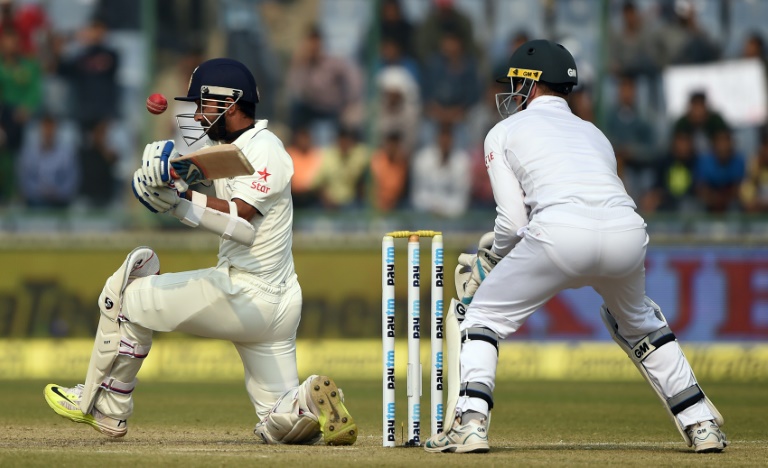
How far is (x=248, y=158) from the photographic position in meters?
6.32

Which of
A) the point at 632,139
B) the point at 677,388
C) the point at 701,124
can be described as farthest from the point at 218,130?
the point at 701,124

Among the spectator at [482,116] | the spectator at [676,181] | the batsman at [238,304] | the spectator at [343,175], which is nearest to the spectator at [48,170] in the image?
the spectator at [343,175]

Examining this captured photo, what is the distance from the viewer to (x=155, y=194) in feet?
19.5

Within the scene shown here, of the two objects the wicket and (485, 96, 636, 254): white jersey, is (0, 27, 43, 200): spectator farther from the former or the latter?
(485, 96, 636, 254): white jersey

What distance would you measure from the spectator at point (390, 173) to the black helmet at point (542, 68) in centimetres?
697

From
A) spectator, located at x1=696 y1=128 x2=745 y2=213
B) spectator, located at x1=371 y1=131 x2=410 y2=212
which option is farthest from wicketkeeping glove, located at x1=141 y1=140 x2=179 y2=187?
spectator, located at x1=696 y1=128 x2=745 y2=213

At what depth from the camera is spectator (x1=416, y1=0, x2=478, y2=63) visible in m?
13.6

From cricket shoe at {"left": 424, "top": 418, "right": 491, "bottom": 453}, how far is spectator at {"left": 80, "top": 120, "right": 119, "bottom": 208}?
26.3 ft

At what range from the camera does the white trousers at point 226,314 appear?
6.32 metres

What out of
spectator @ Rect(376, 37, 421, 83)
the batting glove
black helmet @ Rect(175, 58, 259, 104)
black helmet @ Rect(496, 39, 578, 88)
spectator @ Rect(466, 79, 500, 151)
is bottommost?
spectator @ Rect(466, 79, 500, 151)

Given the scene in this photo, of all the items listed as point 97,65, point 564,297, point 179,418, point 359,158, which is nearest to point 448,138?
point 359,158

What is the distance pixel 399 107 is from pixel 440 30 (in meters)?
0.94

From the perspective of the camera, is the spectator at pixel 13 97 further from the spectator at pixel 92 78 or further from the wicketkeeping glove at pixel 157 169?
the wicketkeeping glove at pixel 157 169

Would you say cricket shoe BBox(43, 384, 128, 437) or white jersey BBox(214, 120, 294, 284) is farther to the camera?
cricket shoe BBox(43, 384, 128, 437)
